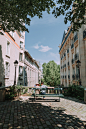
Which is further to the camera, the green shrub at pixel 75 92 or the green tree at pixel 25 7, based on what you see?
the green shrub at pixel 75 92

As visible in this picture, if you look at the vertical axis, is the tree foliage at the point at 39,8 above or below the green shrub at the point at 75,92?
above

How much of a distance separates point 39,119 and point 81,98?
15.9 feet

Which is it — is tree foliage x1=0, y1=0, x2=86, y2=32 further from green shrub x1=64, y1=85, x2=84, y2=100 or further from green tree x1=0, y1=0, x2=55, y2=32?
green shrub x1=64, y1=85, x2=84, y2=100

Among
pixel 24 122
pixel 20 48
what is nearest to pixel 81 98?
pixel 24 122

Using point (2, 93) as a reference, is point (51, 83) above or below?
below

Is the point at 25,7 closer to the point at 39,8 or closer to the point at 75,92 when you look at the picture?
the point at 39,8

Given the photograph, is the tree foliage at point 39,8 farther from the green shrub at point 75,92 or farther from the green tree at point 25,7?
the green shrub at point 75,92

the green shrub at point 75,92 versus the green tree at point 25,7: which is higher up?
the green tree at point 25,7

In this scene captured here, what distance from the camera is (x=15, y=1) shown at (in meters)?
5.43

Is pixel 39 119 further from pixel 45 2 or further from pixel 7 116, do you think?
pixel 45 2

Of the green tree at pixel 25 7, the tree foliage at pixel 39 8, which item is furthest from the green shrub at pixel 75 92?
the green tree at pixel 25 7

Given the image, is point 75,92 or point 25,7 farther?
point 75,92

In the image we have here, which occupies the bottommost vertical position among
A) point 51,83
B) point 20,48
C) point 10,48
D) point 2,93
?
point 51,83

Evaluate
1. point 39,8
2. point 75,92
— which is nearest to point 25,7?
point 39,8
